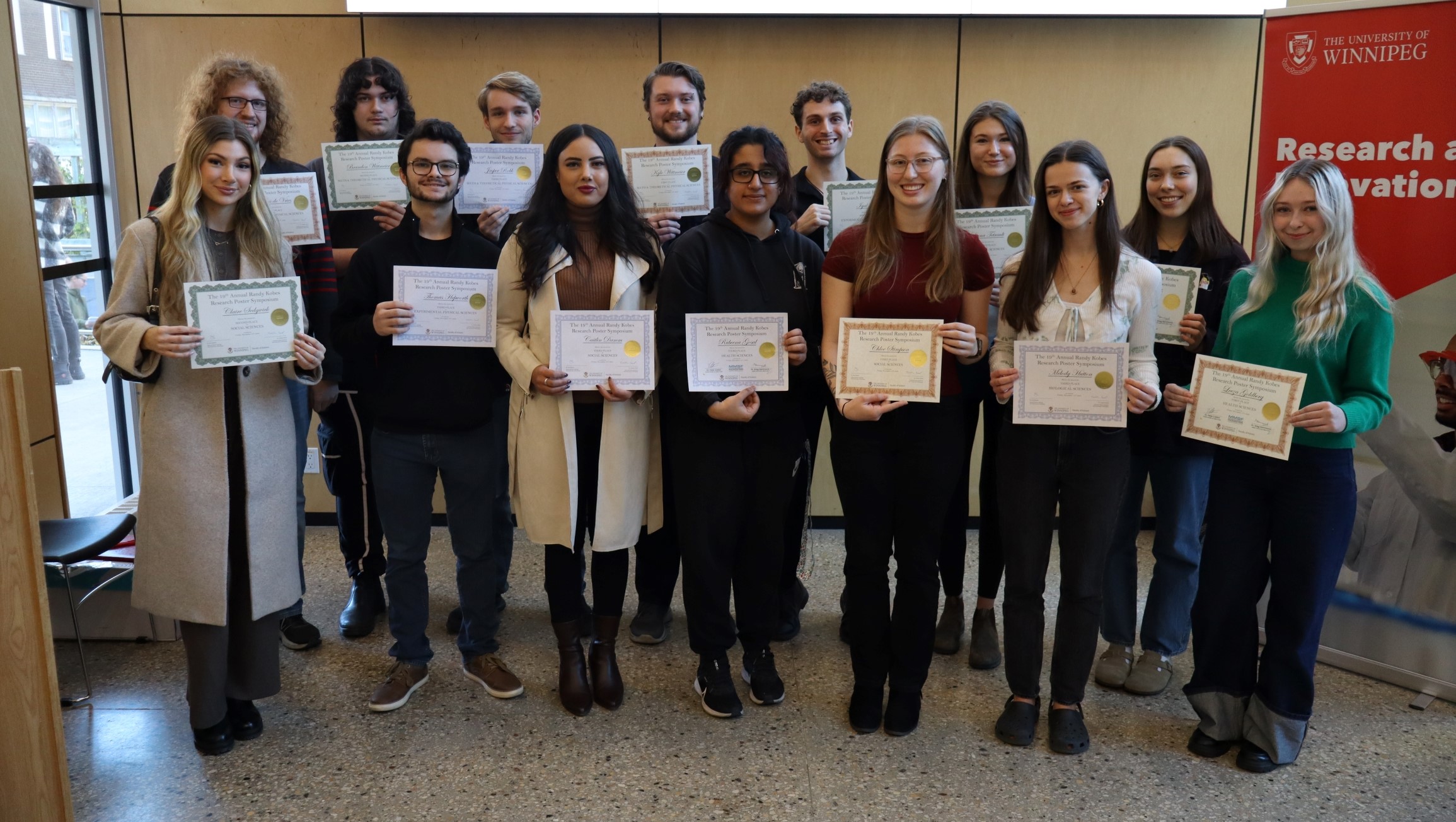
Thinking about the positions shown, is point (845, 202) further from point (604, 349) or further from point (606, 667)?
point (606, 667)

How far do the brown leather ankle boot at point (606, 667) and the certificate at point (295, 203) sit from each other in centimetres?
156

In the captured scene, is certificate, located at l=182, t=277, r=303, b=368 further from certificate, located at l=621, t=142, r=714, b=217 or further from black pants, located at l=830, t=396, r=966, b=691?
black pants, located at l=830, t=396, r=966, b=691

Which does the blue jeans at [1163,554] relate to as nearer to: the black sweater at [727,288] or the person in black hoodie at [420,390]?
the black sweater at [727,288]

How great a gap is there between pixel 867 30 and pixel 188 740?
12.7 ft

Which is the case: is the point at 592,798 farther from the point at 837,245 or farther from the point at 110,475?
the point at 110,475

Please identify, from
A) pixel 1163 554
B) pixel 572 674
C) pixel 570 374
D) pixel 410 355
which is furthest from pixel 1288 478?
pixel 410 355

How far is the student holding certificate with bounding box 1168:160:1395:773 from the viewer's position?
2689 millimetres

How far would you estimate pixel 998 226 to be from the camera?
10.6 feet

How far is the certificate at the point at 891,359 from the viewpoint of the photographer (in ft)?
9.02

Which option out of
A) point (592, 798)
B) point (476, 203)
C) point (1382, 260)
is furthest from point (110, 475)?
point (1382, 260)

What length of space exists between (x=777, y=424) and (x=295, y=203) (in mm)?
1709

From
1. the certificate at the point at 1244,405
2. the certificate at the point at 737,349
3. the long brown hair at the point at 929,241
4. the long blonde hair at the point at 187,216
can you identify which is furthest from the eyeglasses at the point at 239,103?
the certificate at the point at 1244,405

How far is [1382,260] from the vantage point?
11.1 feet

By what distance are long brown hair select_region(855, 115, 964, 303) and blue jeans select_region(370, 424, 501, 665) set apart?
127cm
